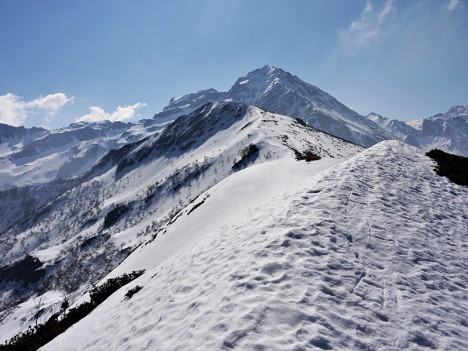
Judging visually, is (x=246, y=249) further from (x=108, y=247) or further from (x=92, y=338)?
(x=108, y=247)

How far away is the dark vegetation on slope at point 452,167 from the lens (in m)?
19.7

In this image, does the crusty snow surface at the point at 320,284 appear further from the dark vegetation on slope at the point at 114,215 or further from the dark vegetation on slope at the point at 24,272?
the dark vegetation on slope at the point at 114,215

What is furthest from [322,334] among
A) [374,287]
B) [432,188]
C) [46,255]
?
[46,255]

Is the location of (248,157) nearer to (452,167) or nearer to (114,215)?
(114,215)

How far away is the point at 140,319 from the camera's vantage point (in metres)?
11.0

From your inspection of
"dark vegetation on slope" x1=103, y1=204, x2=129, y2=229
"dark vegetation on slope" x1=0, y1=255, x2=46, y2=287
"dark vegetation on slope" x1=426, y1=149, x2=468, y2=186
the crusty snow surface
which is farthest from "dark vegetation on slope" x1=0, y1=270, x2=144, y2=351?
"dark vegetation on slope" x1=103, y1=204, x2=129, y2=229

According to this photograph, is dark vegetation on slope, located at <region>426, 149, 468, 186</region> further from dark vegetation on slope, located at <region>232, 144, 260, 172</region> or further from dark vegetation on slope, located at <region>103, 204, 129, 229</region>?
dark vegetation on slope, located at <region>103, 204, 129, 229</region>

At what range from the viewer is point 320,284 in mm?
8914

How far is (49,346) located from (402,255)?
15.7 meters

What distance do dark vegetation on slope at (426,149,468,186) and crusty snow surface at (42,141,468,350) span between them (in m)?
2.63

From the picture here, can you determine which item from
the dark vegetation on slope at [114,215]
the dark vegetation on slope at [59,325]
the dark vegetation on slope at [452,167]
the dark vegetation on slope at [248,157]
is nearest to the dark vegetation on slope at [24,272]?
the dark vegetation on slope at [114,215]

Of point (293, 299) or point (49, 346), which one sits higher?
point (293, 299)

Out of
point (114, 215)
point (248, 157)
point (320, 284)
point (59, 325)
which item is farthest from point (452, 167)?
point (114, 215)

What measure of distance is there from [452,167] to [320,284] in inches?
722
